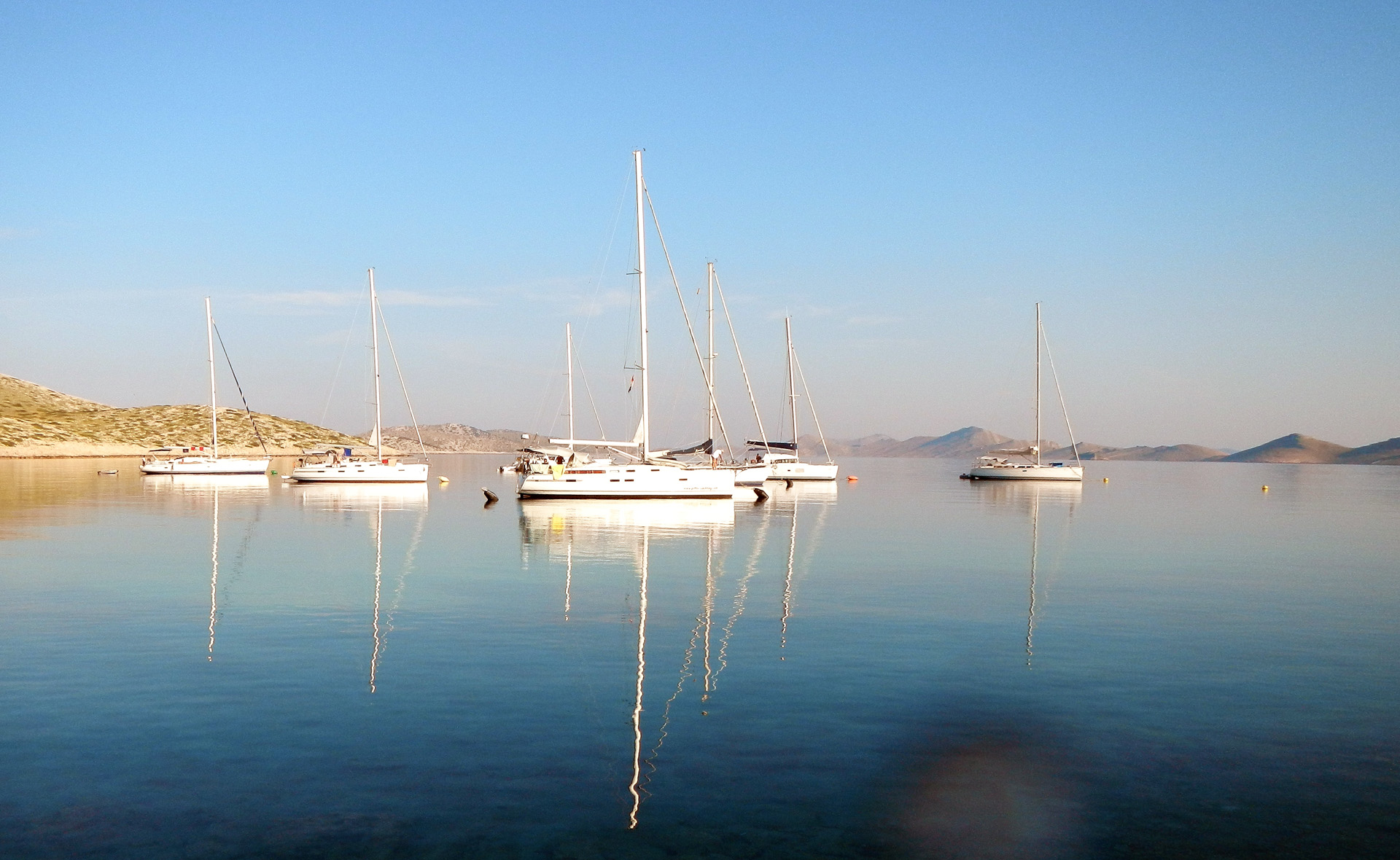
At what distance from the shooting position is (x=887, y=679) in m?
15.4

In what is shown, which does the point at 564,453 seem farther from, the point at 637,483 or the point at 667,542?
the point at 667,542

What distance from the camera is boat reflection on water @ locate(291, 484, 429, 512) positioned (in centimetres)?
5588

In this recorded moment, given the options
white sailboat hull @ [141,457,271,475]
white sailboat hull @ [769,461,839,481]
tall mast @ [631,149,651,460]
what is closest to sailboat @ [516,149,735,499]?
tall mast @ [631,149,651,460]

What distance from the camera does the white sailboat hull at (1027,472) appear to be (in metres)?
103

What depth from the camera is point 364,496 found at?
66375mm

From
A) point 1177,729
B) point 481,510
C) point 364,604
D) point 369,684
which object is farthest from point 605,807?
point 481,510

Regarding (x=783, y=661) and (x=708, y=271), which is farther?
(x=708, y=271)

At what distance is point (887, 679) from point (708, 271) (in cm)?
6838

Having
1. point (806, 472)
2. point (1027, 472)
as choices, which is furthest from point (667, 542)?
point (1027, 472)

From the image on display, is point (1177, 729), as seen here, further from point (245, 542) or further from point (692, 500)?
point (692, 500)

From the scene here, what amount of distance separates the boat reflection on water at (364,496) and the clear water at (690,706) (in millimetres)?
23862

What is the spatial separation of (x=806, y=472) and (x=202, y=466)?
56.7m

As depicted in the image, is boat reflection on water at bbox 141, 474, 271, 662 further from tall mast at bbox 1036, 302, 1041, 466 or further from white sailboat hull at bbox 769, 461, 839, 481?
tall mast at bbox 1036, 302, 1041, 466

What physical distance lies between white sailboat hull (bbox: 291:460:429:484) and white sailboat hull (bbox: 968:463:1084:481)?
5753 cm
